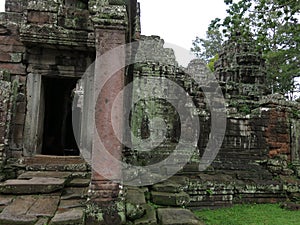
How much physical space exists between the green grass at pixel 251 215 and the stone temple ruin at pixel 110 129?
31 centimetres

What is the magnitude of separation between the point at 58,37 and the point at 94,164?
292cm

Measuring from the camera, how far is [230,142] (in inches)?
323

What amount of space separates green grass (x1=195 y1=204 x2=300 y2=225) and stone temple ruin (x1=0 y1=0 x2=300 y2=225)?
1.01ft

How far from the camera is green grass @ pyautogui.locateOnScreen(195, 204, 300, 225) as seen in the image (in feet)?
16.9

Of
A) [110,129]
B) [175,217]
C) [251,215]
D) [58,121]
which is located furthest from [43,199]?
[58,121]

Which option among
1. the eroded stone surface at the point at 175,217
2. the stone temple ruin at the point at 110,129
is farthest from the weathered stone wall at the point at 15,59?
the eroded stone surface at the point at 175,217

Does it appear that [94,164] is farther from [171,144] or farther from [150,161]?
[171,144]

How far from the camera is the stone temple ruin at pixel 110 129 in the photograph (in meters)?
3.71

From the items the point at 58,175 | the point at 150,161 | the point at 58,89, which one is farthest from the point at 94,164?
the point at 58,89

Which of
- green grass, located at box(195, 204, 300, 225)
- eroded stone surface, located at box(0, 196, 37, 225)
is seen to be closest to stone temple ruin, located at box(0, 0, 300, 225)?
eroded stone surface, located at box(0, 196, 37, 225)

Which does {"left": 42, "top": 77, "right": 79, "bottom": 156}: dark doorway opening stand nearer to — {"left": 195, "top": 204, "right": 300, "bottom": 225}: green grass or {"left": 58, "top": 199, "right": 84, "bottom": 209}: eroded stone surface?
{"left": 58, "top": 199, "right": 84, "bottom": 209}: eroded stone surface

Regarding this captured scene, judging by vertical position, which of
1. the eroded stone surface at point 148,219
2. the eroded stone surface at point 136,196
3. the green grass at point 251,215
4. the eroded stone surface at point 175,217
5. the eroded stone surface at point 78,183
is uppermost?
the eroded stone surface at point 78,183

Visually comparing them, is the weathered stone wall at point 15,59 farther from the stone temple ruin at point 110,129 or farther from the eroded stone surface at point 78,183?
the eroded stone surface at point 78,183

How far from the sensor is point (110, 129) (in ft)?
11.9
